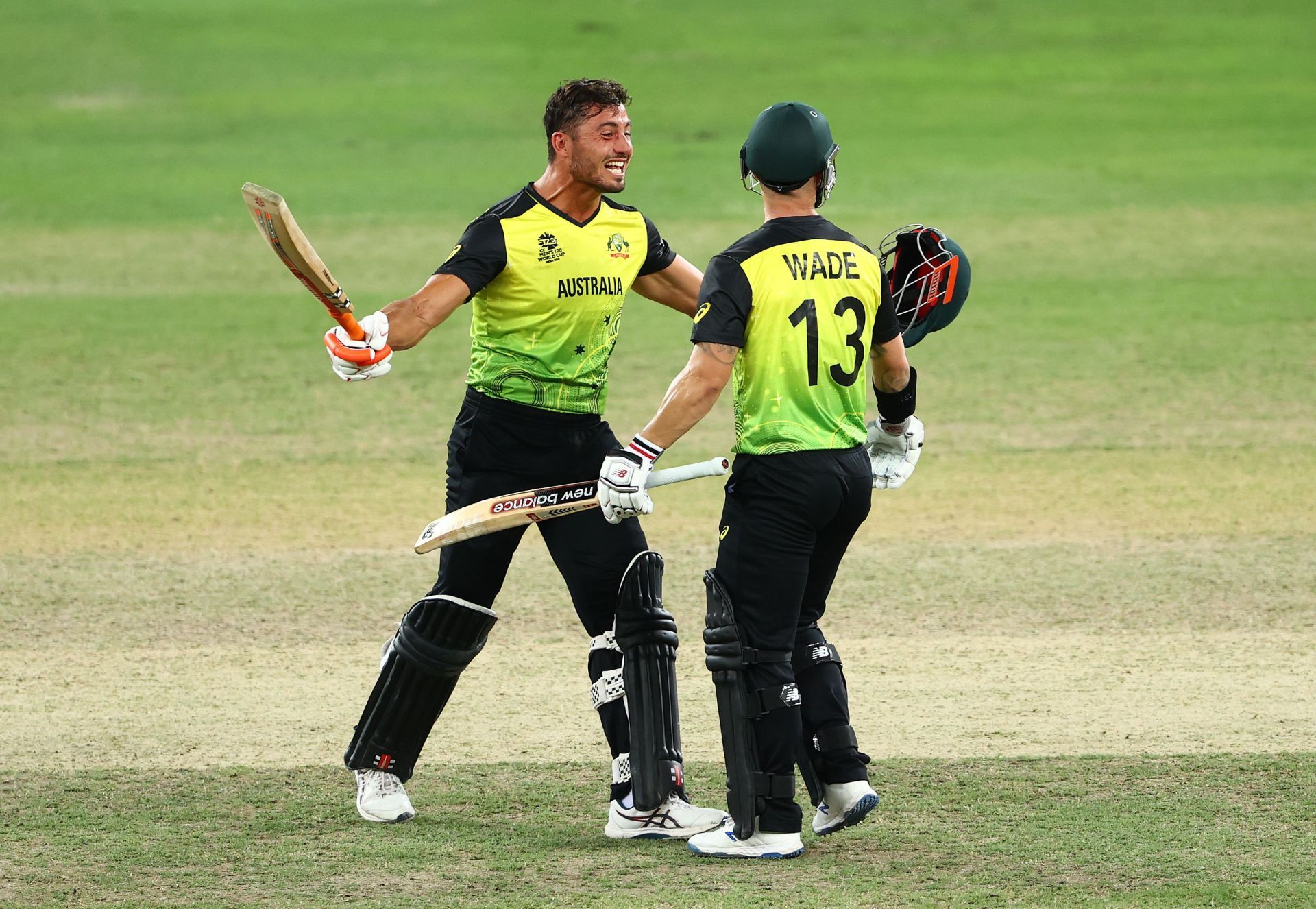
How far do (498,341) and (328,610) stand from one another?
8.47ft

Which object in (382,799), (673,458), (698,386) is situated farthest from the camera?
(673,458)

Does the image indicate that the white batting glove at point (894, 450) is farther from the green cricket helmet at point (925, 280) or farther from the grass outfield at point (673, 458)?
the grass outfield at point (673, 458)

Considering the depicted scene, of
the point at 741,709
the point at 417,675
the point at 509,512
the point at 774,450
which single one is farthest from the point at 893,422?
the point at 417,675

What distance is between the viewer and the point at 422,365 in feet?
41.3

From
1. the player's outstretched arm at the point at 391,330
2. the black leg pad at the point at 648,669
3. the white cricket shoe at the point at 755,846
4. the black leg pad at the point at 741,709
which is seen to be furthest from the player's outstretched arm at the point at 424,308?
the white cricket shoe at the point at 755,846

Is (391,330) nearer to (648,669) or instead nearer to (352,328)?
(352,328)

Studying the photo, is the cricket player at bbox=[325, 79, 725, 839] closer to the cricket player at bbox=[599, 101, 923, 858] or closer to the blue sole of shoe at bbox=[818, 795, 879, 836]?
the cricket player at bbox=[599, 101, 923, 858]

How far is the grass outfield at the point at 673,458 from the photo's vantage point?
15.2 feet

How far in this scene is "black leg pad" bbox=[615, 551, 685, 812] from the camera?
15.6 feet

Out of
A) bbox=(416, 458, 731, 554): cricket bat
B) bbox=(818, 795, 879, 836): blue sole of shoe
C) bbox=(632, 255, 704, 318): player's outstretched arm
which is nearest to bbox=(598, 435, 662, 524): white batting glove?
bbox=(416, 458, 731, 554): cricket bat

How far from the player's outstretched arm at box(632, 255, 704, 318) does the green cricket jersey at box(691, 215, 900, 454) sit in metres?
0.67

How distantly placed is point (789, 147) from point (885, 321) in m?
0.57

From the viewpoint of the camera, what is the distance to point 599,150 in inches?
194

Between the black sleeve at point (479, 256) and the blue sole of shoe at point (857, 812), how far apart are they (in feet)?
5.71
